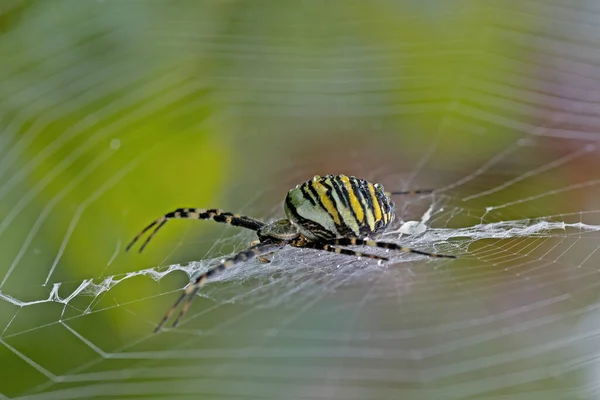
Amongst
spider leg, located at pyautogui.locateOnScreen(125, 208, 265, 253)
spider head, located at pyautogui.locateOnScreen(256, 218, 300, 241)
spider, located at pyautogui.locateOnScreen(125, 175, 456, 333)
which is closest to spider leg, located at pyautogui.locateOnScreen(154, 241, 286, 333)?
spider, located at pyautogui.locateOnScreen(125, 175, 456, 333)

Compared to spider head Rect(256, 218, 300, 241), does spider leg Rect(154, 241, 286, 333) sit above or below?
below

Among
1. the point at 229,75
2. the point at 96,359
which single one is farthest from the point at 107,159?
the point at 229,75

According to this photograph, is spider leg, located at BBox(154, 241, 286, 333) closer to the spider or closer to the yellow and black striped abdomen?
the spider

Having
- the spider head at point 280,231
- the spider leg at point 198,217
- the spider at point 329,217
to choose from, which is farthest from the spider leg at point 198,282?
the spider leg at point 198,217

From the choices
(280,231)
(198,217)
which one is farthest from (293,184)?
(198,217)

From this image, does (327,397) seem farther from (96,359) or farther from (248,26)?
(248,26)

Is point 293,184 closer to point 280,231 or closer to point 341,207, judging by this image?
point 280,231
